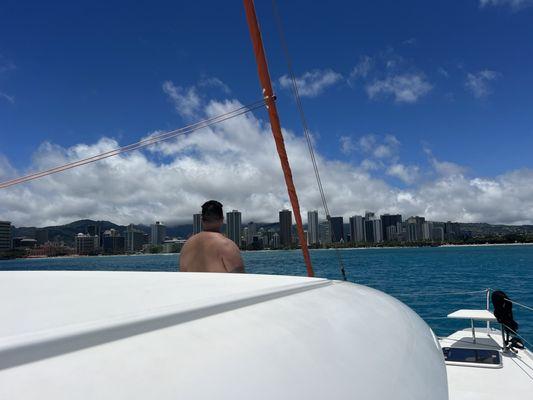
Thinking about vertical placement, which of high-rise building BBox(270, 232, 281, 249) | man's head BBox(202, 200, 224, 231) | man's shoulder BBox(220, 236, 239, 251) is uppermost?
man's head BBox(202, 200, 224, 231)

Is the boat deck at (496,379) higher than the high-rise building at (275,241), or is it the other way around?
the boat deck at (496,379)

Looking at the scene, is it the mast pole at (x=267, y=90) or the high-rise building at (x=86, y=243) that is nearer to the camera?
the mast pole at (x=267, y=90)

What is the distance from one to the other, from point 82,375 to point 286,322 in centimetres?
69

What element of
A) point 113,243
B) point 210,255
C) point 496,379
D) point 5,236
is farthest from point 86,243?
point 210,255

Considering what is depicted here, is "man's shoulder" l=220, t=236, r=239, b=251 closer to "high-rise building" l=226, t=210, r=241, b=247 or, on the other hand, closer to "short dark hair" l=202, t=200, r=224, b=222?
"short dark hair" l=202, t=200, r=224, b=222

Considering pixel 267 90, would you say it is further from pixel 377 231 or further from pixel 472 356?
pixel 377 231

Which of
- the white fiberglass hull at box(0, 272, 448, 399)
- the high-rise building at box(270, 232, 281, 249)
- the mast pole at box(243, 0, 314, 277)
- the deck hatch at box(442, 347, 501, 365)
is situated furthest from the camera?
the high-rise building at box(270, 232, 281, 249)

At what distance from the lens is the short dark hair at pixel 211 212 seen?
A: 361 cm

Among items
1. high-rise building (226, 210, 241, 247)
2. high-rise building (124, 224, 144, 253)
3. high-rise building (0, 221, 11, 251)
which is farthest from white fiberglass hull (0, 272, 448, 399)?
high-rise building (124, 224, 144, 253)

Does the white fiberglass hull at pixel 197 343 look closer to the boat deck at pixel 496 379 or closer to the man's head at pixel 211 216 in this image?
the man's head at pixel 211 216

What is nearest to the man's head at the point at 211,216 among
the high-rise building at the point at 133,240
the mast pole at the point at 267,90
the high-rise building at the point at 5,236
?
the mast pole at the point at 267,90

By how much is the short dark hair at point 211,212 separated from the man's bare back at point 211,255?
0.37 m

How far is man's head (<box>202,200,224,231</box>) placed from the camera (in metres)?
3.60

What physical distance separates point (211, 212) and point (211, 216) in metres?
0.04
